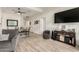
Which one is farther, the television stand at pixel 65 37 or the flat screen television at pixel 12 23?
the television stand at pixel 65 37

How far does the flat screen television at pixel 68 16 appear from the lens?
3353mm

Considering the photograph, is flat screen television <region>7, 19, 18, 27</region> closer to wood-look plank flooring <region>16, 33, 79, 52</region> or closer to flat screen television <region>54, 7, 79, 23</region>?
wood-look plank flooring <region>16, 33, 79, 52</region>

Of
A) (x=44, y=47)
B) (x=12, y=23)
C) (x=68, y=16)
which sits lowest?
(x=44, y=47)

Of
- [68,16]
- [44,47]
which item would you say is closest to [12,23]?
[44,47]

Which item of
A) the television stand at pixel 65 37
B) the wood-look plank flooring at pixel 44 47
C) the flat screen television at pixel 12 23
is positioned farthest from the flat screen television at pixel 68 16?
the flat screen television at pixel 12 23

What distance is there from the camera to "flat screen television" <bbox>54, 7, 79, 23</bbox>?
3353mm

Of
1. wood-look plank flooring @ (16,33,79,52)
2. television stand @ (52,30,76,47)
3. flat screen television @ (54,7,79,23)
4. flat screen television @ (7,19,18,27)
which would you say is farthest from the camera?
television stand @ (52,30,76,47)

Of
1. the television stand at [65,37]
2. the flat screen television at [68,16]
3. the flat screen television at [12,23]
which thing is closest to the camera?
the flat screen television at [12,23]

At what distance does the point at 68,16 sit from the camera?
3646 mm

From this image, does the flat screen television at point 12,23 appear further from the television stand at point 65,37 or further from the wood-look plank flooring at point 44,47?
the television stand at point 65,37

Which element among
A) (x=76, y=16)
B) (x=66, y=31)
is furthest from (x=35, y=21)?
(x=76, y=16)

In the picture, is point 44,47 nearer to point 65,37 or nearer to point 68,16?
point 65,37

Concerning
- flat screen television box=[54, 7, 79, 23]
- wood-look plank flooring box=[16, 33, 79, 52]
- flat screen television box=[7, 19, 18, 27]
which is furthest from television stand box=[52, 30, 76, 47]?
flat screen television box=[7, 19, 18, 27]

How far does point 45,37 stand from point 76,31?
1.62m
